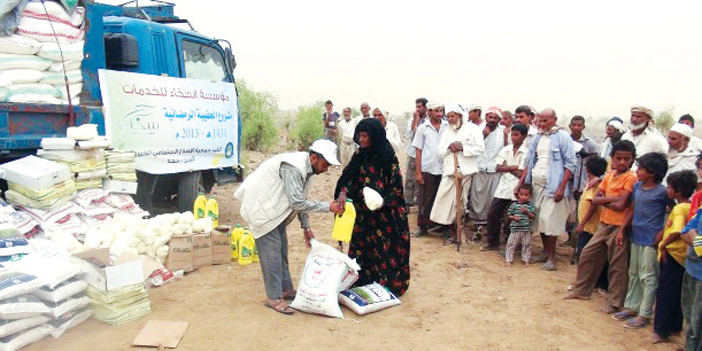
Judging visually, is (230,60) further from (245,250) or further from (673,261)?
(673,261)

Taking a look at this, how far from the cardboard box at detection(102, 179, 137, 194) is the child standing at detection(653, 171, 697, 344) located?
480 cm

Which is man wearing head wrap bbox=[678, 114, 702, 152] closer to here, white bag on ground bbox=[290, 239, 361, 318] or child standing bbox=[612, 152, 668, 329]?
child standing bbox=[612, 152, 668, 329]

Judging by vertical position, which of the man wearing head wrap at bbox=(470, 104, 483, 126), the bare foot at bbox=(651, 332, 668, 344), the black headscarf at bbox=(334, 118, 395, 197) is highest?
the man wearing head wrap at bbox=(470, 104, 483, 126)

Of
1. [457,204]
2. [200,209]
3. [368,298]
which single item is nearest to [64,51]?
[200,209]

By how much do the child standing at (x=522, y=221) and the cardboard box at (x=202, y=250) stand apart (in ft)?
10.6

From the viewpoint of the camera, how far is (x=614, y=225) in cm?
445

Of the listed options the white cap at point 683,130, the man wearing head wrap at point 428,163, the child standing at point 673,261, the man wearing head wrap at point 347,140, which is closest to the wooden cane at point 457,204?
the man wearing head wrap at point 428,163

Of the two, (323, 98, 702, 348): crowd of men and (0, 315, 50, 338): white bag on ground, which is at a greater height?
(323, 98, 702, 348): crowd of men

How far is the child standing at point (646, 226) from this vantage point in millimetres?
4023

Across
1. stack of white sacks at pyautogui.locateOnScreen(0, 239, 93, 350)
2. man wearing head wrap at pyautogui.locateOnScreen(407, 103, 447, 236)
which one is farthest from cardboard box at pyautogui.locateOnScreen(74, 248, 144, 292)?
man wearing head wrap at pyautogui.locateOnScreen(407, 103, 447, 236)

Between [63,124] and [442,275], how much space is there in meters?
4.03

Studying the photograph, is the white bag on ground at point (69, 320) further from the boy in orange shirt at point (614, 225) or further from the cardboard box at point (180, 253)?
the boy in orange shirt at point (614, 225)

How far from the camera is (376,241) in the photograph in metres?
4.62

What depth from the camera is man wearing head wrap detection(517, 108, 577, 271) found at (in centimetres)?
553
